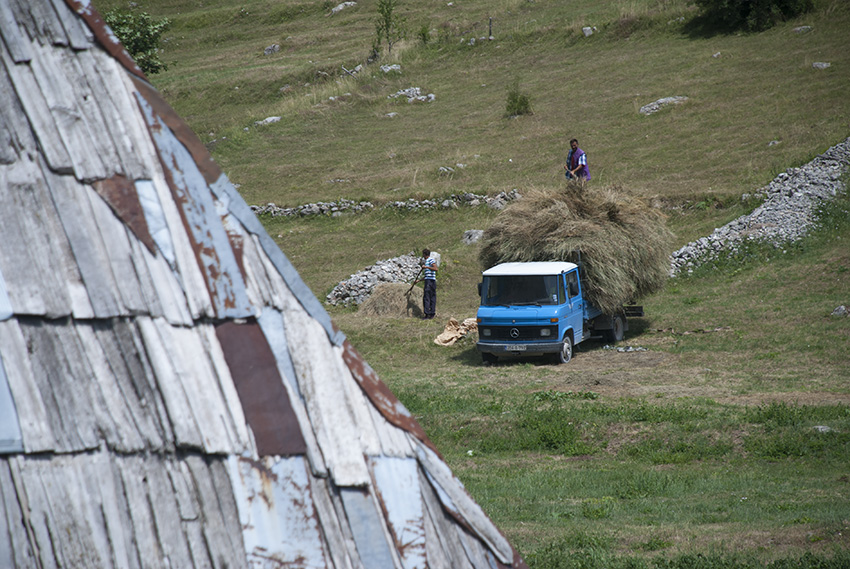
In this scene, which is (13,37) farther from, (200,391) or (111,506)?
(111,506)

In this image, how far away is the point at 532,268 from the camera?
14.6 m

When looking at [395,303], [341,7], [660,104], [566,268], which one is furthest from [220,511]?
[341,7]

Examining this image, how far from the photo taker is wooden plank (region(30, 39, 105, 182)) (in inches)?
91.8

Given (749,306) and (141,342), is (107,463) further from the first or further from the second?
(749,306)

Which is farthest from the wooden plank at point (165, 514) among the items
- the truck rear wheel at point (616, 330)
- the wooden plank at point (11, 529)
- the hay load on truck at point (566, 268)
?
the truck rear wheel at point (616, 330)

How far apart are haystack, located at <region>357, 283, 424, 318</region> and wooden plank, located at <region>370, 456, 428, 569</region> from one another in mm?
16620

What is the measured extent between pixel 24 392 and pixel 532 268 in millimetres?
12846

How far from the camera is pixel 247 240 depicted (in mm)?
2469

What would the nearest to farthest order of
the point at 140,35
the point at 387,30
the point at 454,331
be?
the point at 454,331 < the point at 140,35 < the point at 387,30

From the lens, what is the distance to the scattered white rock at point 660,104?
3334cm

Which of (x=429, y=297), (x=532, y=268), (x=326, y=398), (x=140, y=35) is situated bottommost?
(x=429, y=297)

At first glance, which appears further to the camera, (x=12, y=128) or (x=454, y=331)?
(x=454, y=331)

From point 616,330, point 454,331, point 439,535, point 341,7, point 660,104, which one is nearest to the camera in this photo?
point 439,535

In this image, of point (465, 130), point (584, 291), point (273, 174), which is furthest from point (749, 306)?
point (273, 174)
